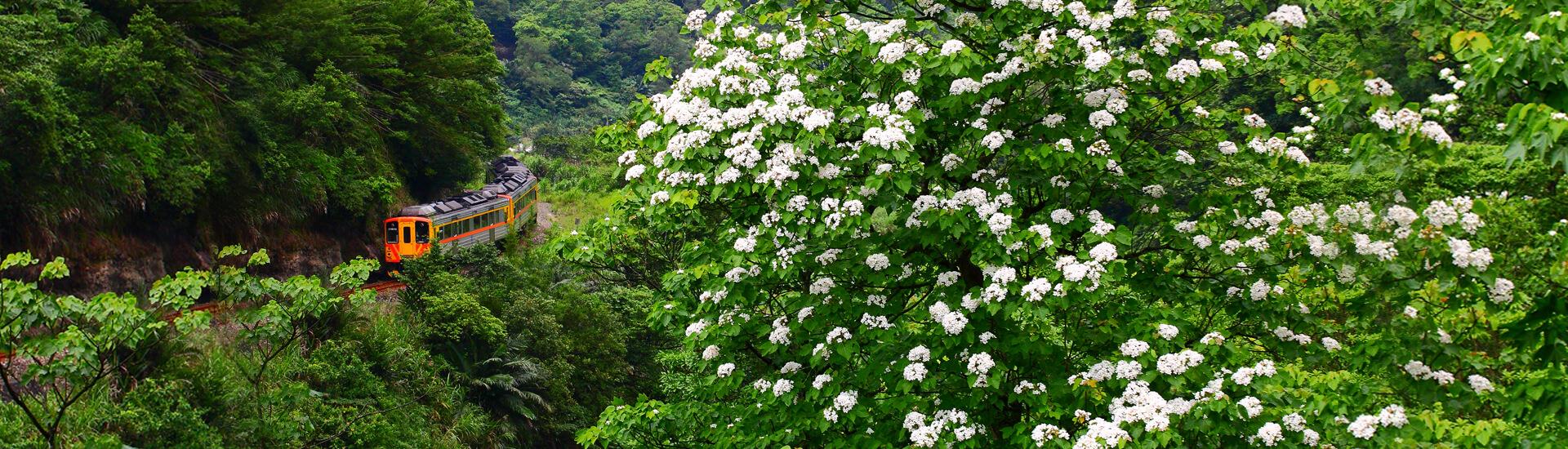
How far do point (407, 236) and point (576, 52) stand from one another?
212ft

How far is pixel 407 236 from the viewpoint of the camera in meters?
23.2

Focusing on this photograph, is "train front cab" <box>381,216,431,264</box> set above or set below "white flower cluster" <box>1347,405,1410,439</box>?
below

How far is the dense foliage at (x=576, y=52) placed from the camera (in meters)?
77.2

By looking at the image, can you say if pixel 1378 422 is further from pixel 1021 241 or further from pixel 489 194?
pixel 489 194

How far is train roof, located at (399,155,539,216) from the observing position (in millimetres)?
24141

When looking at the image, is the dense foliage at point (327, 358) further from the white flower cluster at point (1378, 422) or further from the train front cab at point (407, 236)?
the white flower cluster at point (1378, 422)

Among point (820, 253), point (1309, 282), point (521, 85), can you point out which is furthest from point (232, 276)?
point (521, 85)

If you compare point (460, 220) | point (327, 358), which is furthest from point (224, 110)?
point (327, 358)

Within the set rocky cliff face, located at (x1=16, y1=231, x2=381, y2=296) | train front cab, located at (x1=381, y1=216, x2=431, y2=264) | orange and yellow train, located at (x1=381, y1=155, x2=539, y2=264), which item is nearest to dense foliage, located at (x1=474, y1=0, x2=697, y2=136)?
orange and yellow train, located at (x1=381, y1=155, x2=539, y2=264)

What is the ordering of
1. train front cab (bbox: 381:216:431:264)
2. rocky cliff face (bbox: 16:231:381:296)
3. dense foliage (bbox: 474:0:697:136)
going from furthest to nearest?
1. dense foliage (bbox: 474:0:697:136)
2. train front cab (bbox: 381:216:431:264)
3. rocky cliff face (bbox: 16:231:381:296)

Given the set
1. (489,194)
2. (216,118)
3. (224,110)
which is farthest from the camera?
(489,194)

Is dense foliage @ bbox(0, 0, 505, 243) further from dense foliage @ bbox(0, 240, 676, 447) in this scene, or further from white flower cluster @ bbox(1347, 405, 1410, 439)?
white flower cluster @ bbox(1347, 405, 1410, 439)

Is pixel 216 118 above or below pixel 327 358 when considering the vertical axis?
above

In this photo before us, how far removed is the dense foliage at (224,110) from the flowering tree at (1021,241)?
13.0 m
